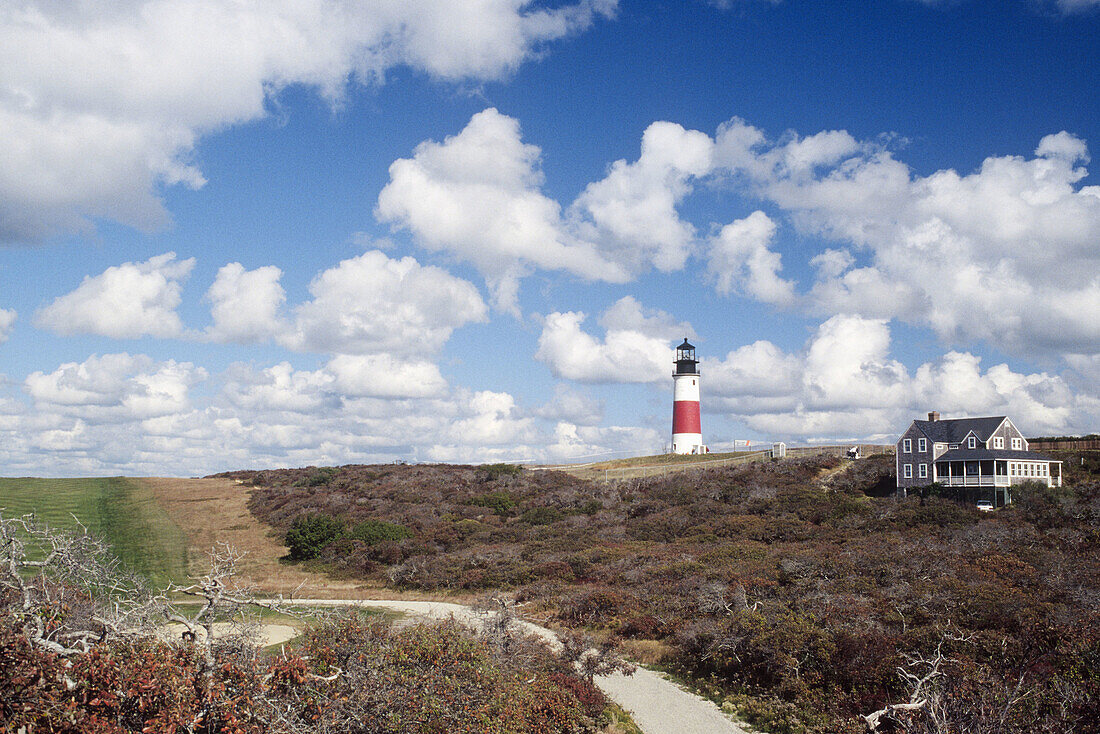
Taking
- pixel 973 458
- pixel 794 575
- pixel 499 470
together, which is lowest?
pixel 794 575

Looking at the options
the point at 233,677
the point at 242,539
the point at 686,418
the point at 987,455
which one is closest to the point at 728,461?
the point at 686,418

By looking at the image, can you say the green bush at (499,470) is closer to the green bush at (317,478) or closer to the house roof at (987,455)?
the green bush at (317,478)

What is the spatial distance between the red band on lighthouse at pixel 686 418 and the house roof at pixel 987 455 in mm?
21843

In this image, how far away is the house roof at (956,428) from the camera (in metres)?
35.3

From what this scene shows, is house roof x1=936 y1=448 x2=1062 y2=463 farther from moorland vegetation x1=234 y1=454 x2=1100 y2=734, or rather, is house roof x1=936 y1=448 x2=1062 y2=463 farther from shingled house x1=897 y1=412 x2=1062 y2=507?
moorland vegetation x1=234 y1=454 x2=1100 y2=734

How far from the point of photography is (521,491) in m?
41.4

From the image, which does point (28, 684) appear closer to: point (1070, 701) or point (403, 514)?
point (1070, 701)

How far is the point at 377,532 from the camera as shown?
30547mm

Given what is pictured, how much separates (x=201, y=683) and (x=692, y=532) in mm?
25181

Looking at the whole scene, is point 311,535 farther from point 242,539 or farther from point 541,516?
point 541,516

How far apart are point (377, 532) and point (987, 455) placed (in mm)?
28523

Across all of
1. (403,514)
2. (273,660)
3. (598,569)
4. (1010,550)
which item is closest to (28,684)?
(273,660)

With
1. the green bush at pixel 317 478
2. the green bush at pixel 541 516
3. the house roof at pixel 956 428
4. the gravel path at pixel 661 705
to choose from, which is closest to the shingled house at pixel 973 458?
the house roof at pixel 956 428

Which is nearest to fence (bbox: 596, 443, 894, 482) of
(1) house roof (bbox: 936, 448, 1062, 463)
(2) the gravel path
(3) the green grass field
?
(1) house roof (bbox: 936, 448, 1062, 463)
